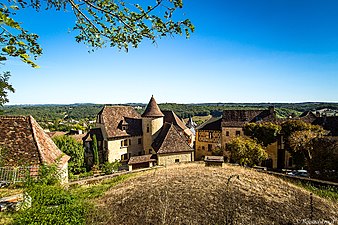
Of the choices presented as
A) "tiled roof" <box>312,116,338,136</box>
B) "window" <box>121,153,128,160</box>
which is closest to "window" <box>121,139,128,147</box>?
"window" <box>121,153,128,160</box>

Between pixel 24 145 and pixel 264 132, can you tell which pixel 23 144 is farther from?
pixel 264 132

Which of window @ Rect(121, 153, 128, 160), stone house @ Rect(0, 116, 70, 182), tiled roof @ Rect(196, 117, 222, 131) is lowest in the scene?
window @ Rect(121, 153, 128, 160)

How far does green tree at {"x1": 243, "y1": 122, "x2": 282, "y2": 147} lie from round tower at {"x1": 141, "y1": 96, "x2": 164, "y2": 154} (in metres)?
11.4

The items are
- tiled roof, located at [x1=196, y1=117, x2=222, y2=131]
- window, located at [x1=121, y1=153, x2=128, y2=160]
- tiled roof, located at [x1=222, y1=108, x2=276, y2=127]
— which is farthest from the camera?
tiled roof, located at [x1=196, y1=117, x2=222, y2=131]

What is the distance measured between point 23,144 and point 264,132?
24599mm

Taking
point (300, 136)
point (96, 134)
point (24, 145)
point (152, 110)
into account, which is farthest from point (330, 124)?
point (24, 145)

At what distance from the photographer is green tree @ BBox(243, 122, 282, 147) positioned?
26.7m

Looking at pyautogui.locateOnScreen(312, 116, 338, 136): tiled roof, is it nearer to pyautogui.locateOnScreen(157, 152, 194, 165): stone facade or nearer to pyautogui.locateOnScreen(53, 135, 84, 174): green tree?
pyautogui.locateOnScreen(157, 152, 194, 165): stone facade

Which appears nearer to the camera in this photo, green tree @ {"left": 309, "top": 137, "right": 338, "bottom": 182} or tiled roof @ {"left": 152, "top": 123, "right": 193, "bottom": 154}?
green tree @ {"left": 309, "top": 137, "right": 338, "bottom": 182}

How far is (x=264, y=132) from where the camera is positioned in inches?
1063

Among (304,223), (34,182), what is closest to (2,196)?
(34,182)

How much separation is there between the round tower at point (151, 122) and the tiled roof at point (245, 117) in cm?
1012

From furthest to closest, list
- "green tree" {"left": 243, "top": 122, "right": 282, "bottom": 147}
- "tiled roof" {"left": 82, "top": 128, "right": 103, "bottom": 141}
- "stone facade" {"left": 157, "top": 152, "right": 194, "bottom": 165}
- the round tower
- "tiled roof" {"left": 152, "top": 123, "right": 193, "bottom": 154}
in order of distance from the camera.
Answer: "tiled roof" {"left": 82, "top": 128, "right": 103, "bottom": 141} → the round tower → "green tree" {"left": 243, "top": 122, "right": 282, "bottom": 147} → "tiled roof" {"left": 152, "top": 123, "right": 193, "bottom": 154} → "stone facade" {"left": 157, "top": 152, "right": 194, "bottom": 165}

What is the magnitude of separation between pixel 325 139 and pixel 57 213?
20639 mm
